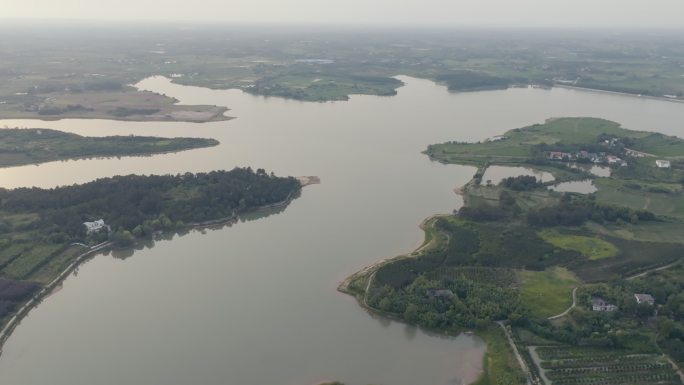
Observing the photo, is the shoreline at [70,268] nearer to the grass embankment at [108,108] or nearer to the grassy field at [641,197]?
the grassy field at [641,197]

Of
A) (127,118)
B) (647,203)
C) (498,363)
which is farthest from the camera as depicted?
(127,118)

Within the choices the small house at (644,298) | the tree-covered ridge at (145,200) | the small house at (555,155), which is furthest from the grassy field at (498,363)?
the small house at (555,155)

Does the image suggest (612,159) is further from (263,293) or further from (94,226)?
(94,226)

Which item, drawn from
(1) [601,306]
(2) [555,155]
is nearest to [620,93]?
(2) [555,155]

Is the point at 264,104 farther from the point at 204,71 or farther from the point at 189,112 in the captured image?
the point at 204,71

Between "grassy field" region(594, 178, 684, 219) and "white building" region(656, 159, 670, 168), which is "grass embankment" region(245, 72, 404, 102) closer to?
"white building" region(656, 159, 670, 168)

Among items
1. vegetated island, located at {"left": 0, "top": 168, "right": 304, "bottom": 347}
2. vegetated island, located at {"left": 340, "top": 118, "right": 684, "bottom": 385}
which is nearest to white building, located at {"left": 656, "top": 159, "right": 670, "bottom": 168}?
vegetated island, located at {"left": 340, "top": 118, "right": 684, "bottom": 385}
